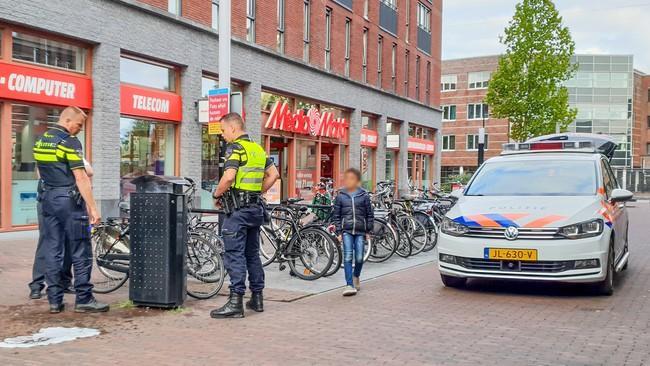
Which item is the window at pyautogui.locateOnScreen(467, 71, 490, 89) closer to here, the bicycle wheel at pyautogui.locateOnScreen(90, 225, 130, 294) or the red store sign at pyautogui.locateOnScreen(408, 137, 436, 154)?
the red store sign at pyautogui.locateOnScreen(408, 137, 436, 154)

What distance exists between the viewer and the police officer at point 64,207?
618 cm

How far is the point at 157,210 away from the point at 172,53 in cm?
1023

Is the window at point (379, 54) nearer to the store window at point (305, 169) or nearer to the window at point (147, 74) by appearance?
the store window at point (305, 169)

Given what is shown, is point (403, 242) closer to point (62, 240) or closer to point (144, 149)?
point (62, 240)

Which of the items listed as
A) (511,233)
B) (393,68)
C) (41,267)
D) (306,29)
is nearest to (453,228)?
(511,233)

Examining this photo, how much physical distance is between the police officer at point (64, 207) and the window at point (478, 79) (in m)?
63.7

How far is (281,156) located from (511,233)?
14.8m

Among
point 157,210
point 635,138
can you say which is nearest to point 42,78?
point 157,210

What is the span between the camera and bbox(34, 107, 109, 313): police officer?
20.3 ft

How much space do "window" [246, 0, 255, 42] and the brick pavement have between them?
12717mm

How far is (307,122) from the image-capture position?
22.3 m

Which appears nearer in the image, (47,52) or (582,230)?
(582,230)

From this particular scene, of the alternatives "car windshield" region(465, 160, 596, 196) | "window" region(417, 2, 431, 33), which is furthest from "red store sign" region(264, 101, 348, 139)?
"car windshield" region(465, 160, 596, 196)

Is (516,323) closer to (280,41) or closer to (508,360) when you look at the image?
(508,360)
